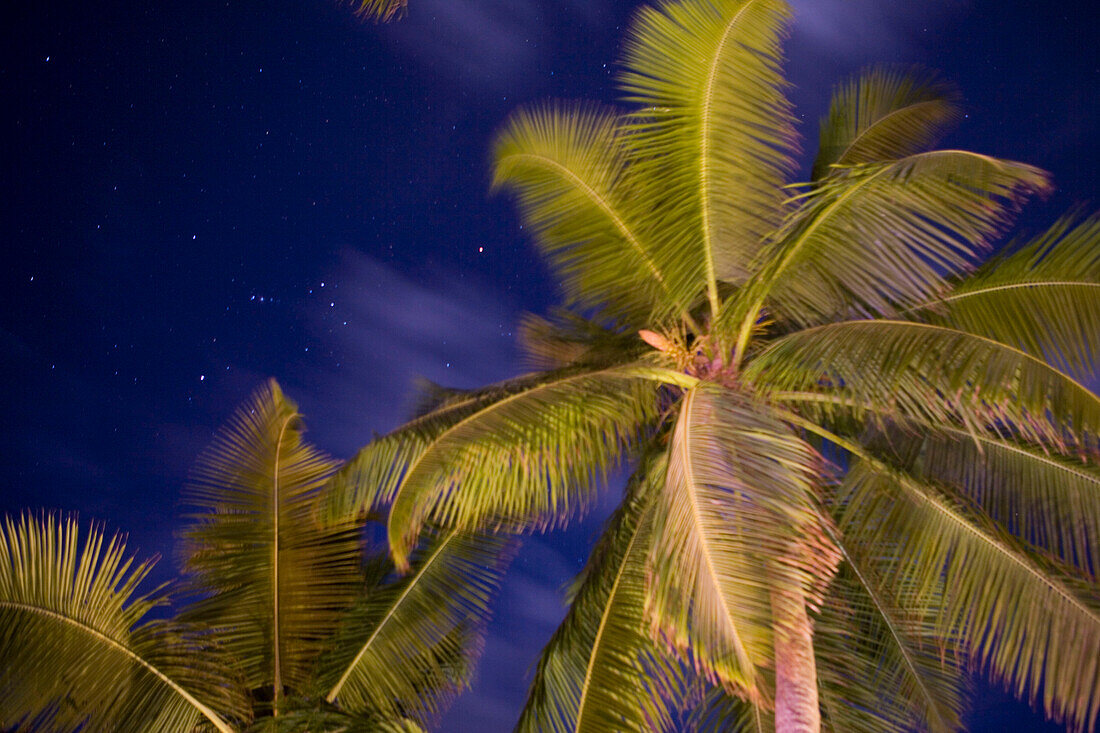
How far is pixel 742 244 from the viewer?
8258mm

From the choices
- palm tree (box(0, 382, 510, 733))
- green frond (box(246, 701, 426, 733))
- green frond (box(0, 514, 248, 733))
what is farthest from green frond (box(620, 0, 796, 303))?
green frond (box(0, 514, 248, 733))

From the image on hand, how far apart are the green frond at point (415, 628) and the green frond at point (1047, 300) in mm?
6051

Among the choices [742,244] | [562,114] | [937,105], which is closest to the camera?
[742,244]

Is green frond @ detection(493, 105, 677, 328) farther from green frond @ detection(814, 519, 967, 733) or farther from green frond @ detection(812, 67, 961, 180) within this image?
green frond @ detection(814, 519, 967, 733)

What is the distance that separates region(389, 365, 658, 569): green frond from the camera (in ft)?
25.1

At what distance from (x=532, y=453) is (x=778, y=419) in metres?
2.19

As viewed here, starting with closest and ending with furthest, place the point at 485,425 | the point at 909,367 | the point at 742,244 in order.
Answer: the point at 909,367, the point at 485,425, the point at 742,244

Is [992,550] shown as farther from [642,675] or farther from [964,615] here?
[642,675]

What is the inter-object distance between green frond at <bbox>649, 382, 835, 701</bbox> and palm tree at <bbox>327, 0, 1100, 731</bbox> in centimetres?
2

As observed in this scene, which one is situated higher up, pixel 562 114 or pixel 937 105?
pixel 937 105

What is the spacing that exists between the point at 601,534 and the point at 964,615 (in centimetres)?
358

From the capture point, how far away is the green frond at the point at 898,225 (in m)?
6.23

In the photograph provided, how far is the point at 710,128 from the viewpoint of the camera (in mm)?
7863

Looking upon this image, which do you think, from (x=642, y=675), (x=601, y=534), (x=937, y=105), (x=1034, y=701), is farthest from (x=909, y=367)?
(x=937, y=105)
